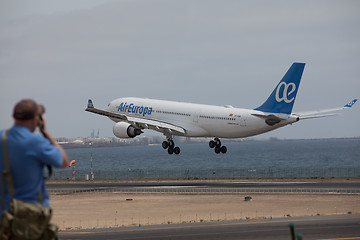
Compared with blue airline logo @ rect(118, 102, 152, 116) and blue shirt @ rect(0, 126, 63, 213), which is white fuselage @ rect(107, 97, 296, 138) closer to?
blue airline logo @ rect(118, 102, 152, 116)

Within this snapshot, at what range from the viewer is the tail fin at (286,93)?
69.8m

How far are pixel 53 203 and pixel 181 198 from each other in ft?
44.3

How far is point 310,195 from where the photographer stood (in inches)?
2613

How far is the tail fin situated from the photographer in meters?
61.9

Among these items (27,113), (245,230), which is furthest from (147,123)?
(27,113)

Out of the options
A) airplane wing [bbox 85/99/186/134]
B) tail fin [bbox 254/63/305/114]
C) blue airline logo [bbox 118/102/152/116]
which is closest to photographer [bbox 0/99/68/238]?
tail fin [bbox 254/63/305/114]

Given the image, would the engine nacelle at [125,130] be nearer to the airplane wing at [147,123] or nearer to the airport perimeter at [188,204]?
the airplane wing at [147,123]

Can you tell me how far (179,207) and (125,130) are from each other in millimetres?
19170

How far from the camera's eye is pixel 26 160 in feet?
29.1

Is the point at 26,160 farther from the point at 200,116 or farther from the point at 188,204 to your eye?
the point at 200,116

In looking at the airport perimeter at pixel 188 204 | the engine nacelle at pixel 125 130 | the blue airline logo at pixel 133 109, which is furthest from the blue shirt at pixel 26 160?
the blue airline logo at pixel 133 109

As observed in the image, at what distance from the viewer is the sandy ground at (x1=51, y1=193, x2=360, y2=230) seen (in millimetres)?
49125

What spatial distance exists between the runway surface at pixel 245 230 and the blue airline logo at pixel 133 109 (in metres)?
38.2

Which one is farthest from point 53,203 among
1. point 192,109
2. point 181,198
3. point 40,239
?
point 40,239
